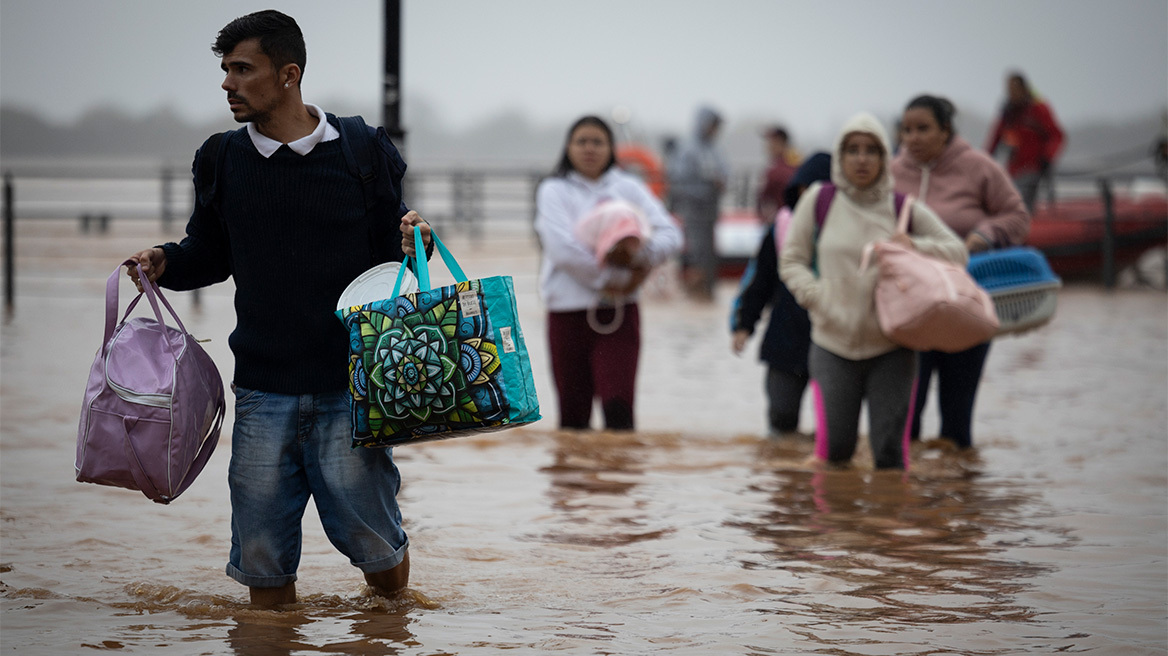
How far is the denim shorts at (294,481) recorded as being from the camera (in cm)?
383

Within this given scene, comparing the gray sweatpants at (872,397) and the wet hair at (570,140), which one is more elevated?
the wet hair at (570,140)

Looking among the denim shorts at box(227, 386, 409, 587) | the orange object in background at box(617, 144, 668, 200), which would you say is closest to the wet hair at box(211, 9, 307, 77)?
the denim shorts at box(227, 386, 409, 587)

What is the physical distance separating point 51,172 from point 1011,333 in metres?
14.7

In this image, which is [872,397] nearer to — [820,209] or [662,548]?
[820,209]

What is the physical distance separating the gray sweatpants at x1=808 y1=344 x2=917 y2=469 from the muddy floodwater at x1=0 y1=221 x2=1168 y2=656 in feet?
0.56

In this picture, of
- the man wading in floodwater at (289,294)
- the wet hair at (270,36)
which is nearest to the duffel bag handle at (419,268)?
the man wading in floodwater at (289,294)

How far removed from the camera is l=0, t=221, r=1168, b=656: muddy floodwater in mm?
3969

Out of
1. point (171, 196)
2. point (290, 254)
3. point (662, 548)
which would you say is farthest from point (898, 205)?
point (171, 196)

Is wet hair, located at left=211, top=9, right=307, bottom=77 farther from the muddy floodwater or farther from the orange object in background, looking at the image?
the orange object in background

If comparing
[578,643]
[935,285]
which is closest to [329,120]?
[578,643]

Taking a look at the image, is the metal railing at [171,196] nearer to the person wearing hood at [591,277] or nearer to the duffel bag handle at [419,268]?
the person wearing hood at [591,277]

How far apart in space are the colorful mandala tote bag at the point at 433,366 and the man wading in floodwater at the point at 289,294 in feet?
0.48

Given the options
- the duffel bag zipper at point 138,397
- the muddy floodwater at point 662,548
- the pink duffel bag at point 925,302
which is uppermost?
the pink duffel bag at point 925,302

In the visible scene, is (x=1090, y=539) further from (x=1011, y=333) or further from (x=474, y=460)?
(x=474, y=460)
